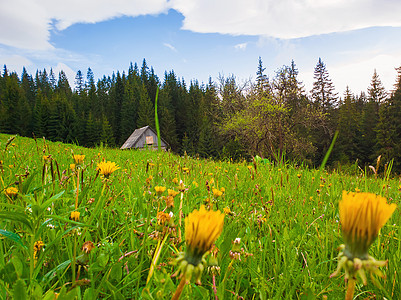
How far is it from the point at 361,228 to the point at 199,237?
1.01 ft

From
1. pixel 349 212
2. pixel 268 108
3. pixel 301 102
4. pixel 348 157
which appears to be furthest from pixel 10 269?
pixel 348 157

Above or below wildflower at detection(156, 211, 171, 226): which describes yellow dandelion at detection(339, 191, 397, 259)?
above

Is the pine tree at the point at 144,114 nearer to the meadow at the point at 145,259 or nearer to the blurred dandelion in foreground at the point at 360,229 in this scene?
the meadow at the point at 145,259

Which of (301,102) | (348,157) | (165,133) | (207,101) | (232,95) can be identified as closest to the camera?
(301,102)

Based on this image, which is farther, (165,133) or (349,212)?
(165,133)

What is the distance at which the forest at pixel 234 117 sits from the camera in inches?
886

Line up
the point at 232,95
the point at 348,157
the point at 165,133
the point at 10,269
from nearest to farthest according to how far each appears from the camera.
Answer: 1. the point at 10,269
2. the point at 232,95
3. the point at 348,157
4. the point at 165,133

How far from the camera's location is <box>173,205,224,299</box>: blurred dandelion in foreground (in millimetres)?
438

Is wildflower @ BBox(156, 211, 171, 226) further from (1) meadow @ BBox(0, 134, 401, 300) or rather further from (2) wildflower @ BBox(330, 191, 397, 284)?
(2) wildflower @ BBox(330, 191, 397, 284)

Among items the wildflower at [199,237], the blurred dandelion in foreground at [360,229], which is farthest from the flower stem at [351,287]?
the wildflower at [199,237]

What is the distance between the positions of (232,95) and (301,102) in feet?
24.6

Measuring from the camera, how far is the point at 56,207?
151 centimetres

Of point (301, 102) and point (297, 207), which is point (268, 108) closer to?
point (301, 102)

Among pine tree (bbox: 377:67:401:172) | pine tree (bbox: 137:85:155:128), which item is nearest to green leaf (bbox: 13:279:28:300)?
pine tree (bbox: 377:67:401:172)
